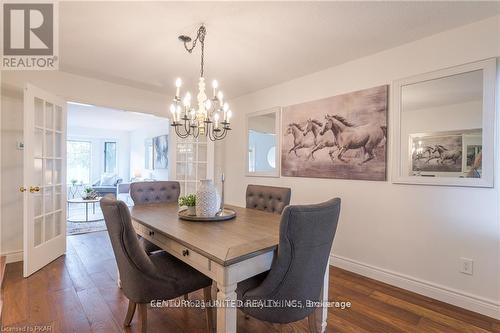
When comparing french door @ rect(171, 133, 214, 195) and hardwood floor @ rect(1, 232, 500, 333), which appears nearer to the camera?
hardwood floor @ rect(1, 232, 500, 333)

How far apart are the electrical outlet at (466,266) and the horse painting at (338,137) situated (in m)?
0.90

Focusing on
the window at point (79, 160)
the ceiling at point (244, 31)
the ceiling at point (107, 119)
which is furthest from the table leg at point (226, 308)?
the window at point (79, 160)

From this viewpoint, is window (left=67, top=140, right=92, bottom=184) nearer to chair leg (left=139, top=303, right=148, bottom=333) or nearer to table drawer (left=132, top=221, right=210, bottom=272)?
table drawer (left=132, top=221, right=210, bottom=272)

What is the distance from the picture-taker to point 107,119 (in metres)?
6.57

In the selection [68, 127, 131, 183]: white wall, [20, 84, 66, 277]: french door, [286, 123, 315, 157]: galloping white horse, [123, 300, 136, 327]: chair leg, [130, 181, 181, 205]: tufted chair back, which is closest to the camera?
[123, 300, 136, 327]: chair leg

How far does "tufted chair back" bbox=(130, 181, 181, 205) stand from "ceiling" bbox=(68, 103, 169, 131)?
116 inches

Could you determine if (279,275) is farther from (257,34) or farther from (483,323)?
(257,34)

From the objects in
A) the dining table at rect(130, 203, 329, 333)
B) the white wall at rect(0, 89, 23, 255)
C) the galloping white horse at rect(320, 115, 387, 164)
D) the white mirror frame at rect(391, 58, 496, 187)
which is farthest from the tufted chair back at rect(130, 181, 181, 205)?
the white mirror frame at rect(391, 58, 496, 187)

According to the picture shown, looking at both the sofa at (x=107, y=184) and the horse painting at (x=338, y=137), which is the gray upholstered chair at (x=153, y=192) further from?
the sofa at (x=107, y=184)

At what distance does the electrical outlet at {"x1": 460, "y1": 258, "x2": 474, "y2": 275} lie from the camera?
77.9 inches

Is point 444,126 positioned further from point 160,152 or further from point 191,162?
point 160,152

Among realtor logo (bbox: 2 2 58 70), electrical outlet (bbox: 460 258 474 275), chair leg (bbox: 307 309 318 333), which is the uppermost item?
realtor logo (bbox: 2 2 58 70)

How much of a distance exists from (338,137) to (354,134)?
180 millimetres

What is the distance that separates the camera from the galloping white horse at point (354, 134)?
2483 mm
